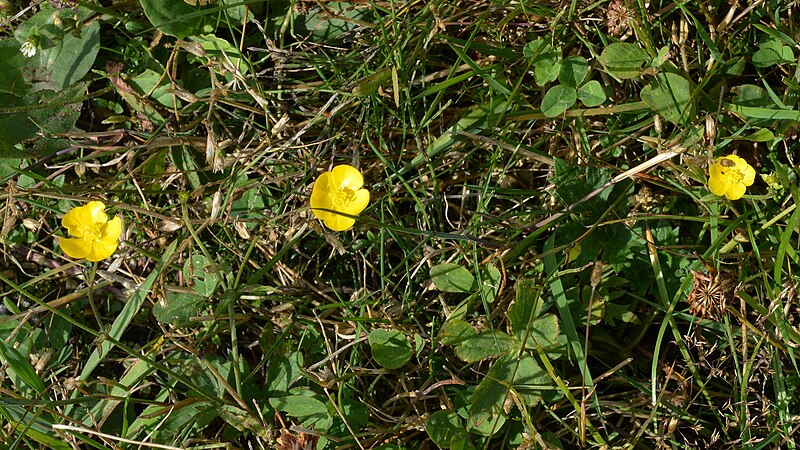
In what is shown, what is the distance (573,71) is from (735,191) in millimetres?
633

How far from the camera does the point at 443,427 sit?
7.57 ft

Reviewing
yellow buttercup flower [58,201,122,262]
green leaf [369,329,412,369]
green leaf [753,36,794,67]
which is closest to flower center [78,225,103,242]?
yellow buttercup flower [58,201,122,262]

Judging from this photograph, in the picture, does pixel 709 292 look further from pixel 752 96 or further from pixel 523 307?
pixel 752 96

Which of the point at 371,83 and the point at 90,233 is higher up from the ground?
the point at 371,83

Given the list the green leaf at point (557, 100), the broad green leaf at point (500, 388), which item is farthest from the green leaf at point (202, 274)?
the green leaf at point (557, 100)

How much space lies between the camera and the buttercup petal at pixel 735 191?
2188 mm

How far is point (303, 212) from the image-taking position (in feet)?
7.89

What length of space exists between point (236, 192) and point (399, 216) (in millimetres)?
567

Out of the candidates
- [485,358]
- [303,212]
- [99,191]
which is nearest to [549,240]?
[485,358]

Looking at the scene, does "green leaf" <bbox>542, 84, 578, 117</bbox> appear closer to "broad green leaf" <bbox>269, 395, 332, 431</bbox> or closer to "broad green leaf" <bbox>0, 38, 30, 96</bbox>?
"broad green leaf" <bbox>269, 395, 332, 431</bbox>

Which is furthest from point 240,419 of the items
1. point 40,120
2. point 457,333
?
point 40,120

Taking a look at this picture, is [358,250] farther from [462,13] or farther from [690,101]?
[690,101]

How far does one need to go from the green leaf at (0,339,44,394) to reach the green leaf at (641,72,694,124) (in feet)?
7.43

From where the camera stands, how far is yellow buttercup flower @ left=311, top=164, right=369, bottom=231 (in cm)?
231
